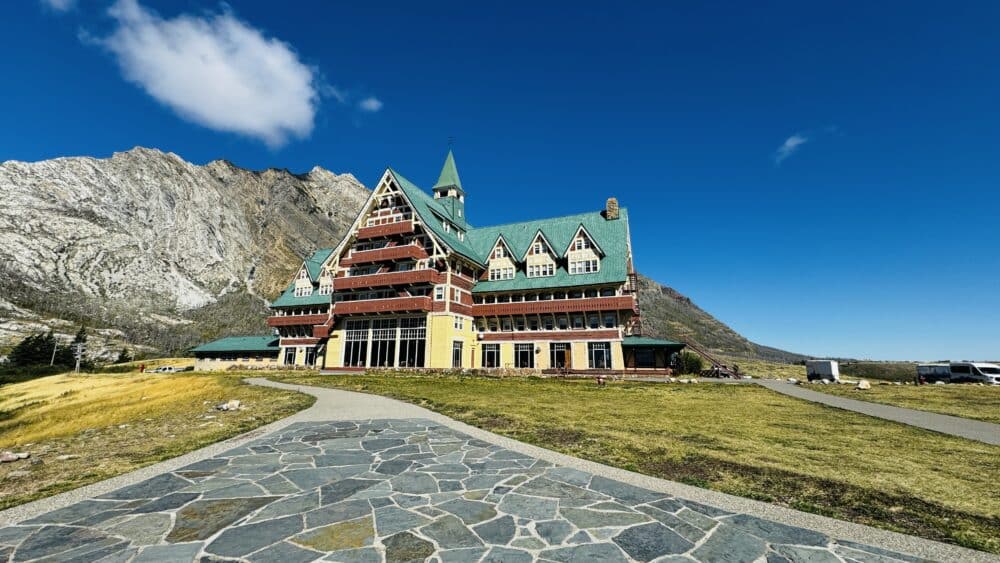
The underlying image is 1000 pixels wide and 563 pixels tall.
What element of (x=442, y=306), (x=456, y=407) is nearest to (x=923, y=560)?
(x=456, y=407)

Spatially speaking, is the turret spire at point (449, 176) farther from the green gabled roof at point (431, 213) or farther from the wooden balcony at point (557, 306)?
the wooden balcony at point (557, 306)

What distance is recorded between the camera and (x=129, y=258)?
148250 millimetres

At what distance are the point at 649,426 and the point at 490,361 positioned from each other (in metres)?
35.9

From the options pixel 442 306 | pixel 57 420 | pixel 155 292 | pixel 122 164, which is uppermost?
pixel 122 164

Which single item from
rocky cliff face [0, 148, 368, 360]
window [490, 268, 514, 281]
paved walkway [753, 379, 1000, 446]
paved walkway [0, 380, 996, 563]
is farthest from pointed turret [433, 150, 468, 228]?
rocky cliff face [0, 148, 368, 360]

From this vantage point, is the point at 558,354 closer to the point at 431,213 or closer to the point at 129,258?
the point at 431,213

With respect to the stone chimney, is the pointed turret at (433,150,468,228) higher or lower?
higher

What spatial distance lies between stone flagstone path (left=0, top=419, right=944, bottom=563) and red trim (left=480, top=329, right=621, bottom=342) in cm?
3528

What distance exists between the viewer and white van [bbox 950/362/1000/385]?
120 ft

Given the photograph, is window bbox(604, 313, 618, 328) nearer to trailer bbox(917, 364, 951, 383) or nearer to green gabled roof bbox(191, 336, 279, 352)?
trailer bbox(917, 364, 951, 383)

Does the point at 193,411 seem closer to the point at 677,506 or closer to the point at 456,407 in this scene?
the point at 456,407

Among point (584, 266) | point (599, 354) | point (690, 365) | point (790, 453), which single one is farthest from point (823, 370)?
point (790, 453)

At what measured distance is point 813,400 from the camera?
22.2 m

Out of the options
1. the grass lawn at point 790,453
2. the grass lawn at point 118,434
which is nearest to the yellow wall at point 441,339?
the grass lawn at point 118,434
